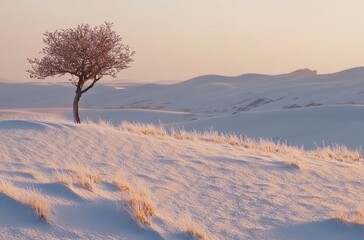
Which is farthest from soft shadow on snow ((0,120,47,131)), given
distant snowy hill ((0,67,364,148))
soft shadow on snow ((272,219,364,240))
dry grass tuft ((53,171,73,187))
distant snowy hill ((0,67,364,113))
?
distant snowy hill ((0,67,364,113))

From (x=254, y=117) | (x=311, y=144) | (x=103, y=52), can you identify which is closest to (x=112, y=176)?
(x=103, y=52)

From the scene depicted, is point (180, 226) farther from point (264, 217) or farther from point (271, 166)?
point (271, 166)

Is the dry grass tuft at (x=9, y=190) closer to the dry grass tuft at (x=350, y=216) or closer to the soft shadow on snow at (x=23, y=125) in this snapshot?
the dry grass tuft at (x=350, y=216)

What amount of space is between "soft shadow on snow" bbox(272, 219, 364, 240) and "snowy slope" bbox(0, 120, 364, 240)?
0.01 meters

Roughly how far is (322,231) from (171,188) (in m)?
2.12

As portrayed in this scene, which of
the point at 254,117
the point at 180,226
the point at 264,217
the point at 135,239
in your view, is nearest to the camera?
the point at 135,239

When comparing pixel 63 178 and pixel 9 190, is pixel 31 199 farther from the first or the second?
pixel 63 178

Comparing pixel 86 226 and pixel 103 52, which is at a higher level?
pixel 103 52

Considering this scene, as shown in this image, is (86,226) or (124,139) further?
(124,139)

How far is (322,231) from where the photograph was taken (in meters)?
8.70

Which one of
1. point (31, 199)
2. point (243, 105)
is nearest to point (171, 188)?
point (31, 199)

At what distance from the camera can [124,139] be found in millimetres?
13031

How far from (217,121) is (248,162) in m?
23.0

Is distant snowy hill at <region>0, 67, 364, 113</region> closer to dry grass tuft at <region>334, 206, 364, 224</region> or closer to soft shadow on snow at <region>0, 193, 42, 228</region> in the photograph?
→ dry grass tuft at <region>334, 206, 364, 224</region>
